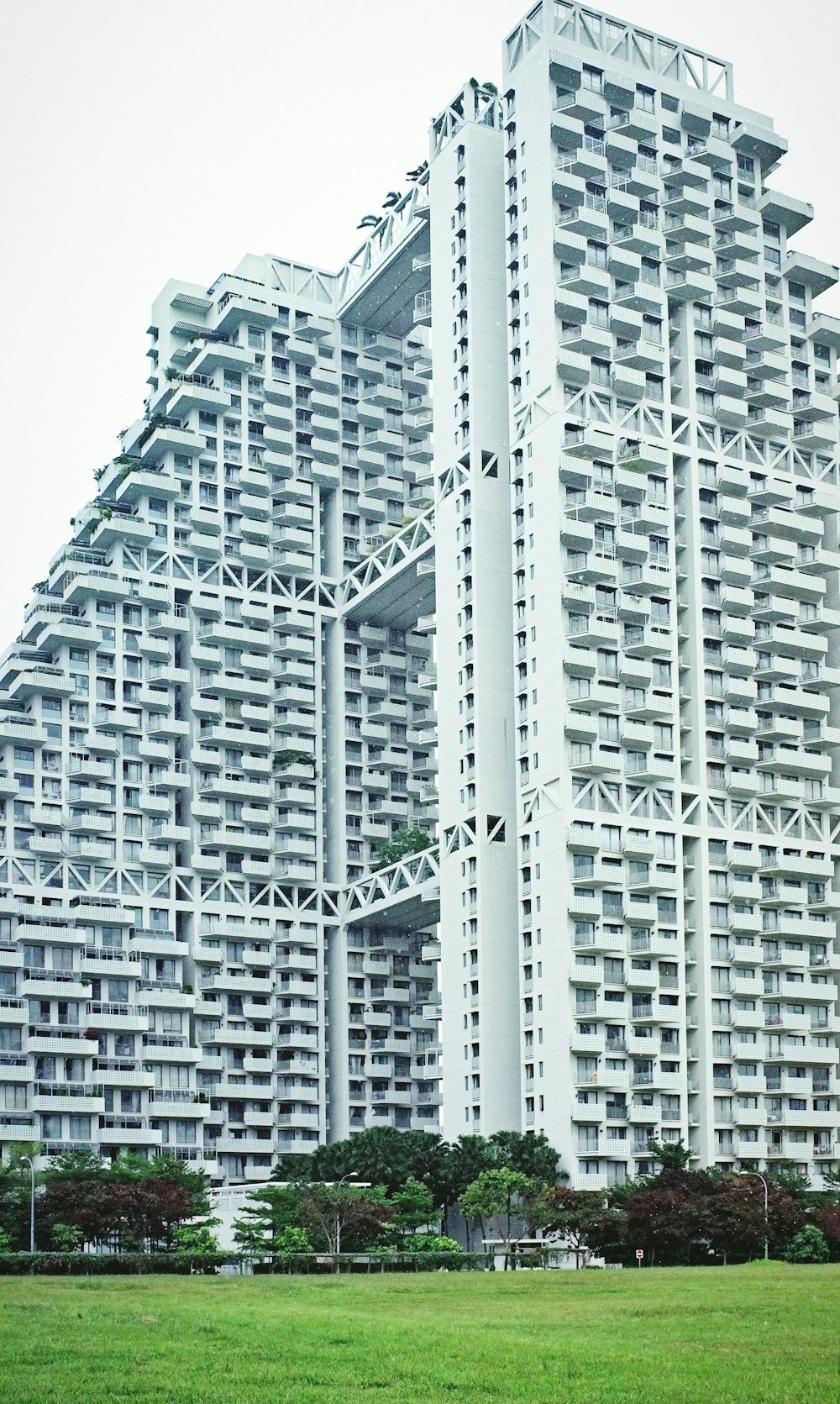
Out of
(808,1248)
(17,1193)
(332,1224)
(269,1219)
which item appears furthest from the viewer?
(17,1193)

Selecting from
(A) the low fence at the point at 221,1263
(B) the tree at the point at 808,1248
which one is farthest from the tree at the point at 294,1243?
(B) the tree at the point at 808,1248

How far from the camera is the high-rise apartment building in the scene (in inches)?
4786

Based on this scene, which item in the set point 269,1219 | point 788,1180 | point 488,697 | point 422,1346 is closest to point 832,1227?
point 788,1180

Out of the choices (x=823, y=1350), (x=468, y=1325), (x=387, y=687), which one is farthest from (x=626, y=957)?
(x=823, y=1350)

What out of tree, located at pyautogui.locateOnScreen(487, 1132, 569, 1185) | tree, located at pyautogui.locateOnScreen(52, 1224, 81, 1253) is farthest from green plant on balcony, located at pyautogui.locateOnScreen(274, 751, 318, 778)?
tree, located at pyautogui.locateOnScreen(52, 1224, 81, 1253)

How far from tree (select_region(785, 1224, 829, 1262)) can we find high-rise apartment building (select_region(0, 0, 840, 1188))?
16.8 meters

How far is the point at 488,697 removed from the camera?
415 feet

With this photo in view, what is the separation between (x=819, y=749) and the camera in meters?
138

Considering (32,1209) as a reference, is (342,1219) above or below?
below

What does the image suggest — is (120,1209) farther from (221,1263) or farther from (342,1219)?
(342,1219)

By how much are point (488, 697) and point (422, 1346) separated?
88.0m

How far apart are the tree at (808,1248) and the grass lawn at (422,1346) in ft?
117

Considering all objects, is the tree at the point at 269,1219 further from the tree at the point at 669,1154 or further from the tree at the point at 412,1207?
the tree at the point at 669,1154

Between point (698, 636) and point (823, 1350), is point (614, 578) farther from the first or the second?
point (823, 1350)
